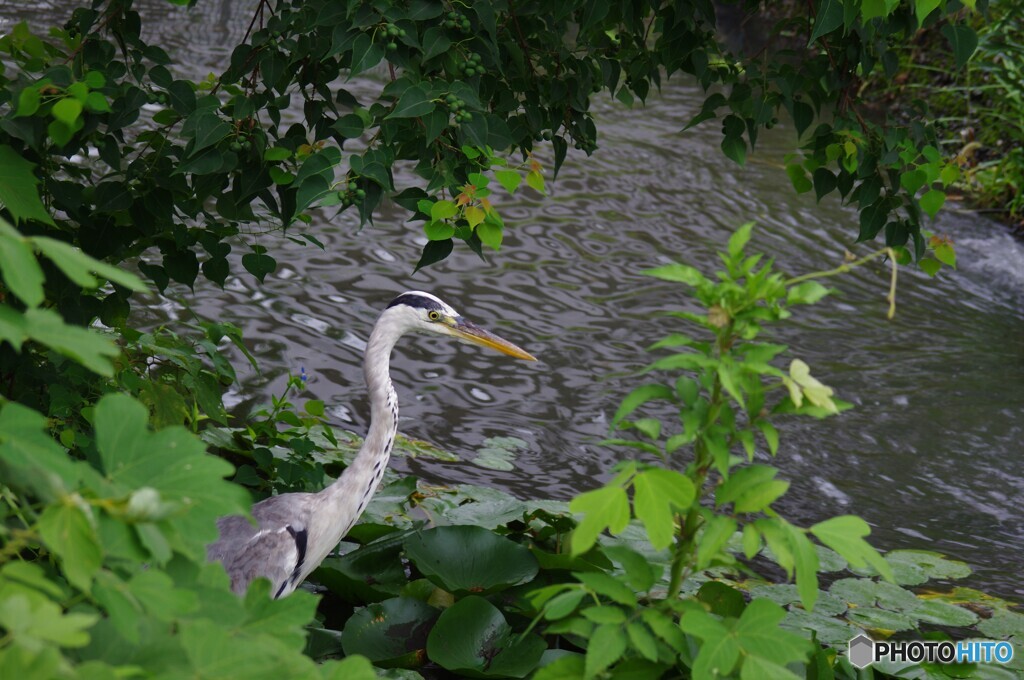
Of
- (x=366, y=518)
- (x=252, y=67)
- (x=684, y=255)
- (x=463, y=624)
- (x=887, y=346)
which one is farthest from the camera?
(x=684, y=255)

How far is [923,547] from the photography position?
454cm

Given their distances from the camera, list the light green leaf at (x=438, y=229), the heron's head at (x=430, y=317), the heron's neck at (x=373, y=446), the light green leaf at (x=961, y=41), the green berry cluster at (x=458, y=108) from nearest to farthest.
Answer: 1. the green berry cluster at (x=458, y=108)
2. the light green leaf at (x=438, y=229)
3. the light green leaf at (x=961, y=41)
4. the heron's neck at (x=373, y=446)
5. the heron's head at (x=430, y=317)

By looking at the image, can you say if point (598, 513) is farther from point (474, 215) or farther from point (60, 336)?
point (474, 215)

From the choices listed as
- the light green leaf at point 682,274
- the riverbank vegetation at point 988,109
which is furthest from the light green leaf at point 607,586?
the riverbank vegetation at point 988,109

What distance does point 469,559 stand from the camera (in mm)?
3033

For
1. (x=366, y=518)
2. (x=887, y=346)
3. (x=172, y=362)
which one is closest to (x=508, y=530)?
(x=366, y=518)

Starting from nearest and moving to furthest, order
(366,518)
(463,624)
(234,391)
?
(463,624) → (366,518) → (234,391)

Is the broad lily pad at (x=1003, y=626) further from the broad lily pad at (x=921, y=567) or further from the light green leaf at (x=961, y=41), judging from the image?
the light green leaf at (x=961, y=41)

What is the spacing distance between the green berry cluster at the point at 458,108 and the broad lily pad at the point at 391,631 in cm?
141

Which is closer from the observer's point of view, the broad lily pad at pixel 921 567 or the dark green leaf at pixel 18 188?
the dark green leaf at pixel 18 188

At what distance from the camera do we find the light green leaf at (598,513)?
1405 mm

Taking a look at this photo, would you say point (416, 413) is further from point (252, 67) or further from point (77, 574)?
point (77, 574)

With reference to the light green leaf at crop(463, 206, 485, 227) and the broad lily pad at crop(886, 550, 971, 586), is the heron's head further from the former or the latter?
the broad lily pad at crop(886, 550, 971, 586)

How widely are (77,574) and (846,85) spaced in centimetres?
248
